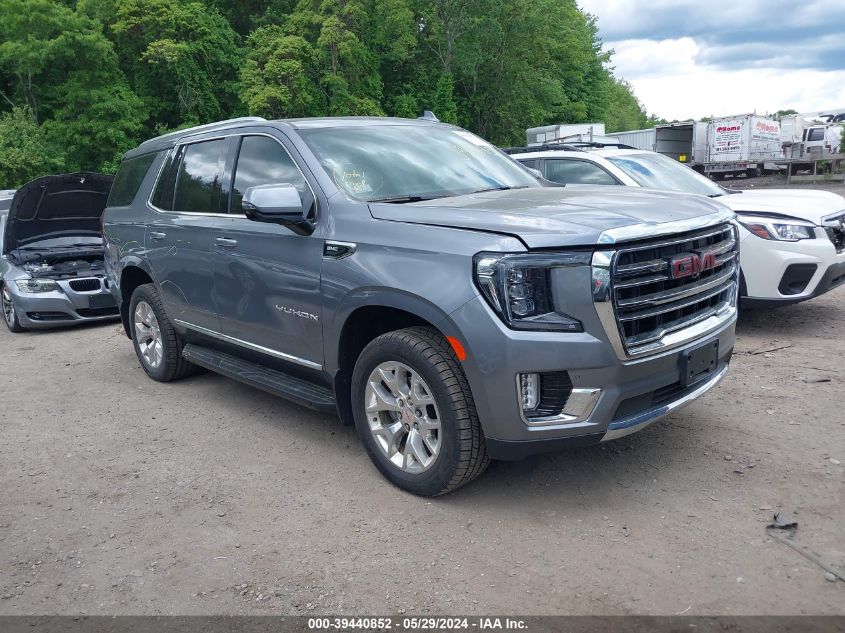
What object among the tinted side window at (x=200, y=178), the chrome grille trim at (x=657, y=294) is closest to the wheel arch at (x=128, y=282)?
the tinted side window at (x=200, y=178)

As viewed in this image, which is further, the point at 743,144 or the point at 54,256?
the point at 743,144

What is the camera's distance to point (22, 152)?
1045 inches

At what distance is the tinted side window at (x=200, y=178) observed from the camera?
16.3ft

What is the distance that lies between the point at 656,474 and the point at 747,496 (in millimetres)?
459

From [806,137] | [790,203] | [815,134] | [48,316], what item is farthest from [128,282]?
[806,137]

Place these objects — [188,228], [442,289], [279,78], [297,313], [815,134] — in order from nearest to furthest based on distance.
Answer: [442,289], [297,313], [188,228], [279,78], [815,134]

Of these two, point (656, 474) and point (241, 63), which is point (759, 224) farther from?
point (241, 63)

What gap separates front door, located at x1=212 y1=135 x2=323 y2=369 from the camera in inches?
159

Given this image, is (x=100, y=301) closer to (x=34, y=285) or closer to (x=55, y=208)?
(x=34, y=285)

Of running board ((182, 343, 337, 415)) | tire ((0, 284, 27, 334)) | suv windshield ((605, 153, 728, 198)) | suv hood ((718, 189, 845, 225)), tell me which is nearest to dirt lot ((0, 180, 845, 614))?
running board ((182, 343, 337, 415))

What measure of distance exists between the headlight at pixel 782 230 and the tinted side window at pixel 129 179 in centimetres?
517

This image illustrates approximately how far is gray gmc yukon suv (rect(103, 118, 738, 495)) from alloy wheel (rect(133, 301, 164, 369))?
0.93 m

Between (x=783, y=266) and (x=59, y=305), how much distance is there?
7.87 meters

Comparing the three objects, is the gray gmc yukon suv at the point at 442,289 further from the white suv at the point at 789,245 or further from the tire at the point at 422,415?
the white suv at the point at 789,245
